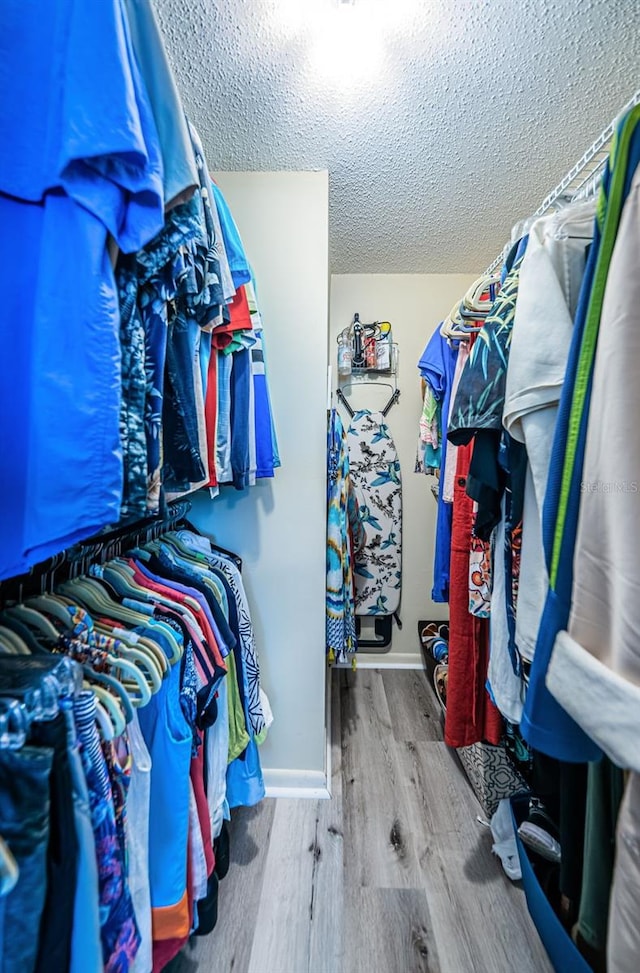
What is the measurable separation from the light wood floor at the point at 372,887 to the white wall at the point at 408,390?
34.9 inches

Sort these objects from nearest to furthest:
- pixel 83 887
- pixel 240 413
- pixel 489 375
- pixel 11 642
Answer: pixel 83 887 < pixel 11 642 < pixel 489 375 < pixel 240 413

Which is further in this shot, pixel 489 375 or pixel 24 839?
pixel 489 375

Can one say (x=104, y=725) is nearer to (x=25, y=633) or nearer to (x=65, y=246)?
(x=25, y=633)

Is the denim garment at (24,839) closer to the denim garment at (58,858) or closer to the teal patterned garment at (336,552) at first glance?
the denim garment at (58,858)

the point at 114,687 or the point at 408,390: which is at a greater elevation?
the point at 408,390

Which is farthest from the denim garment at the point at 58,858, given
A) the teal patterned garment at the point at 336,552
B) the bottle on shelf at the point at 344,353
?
the bottle on shelf at the point at 344,353

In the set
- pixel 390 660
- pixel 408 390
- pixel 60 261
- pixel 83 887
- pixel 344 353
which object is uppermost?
pixel 344 353

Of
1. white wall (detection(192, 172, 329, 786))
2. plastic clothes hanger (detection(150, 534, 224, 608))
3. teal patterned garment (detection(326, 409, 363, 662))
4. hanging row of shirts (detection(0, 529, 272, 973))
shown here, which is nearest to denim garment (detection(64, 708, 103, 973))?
hanging row of shirts (detection(0, 529, 272, 973))

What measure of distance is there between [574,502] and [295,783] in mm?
1599

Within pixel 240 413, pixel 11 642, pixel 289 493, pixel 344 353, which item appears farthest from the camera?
pixel 344 353

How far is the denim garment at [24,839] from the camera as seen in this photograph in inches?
15.4

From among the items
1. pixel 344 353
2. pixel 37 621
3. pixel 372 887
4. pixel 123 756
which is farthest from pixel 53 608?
pixel 344 353

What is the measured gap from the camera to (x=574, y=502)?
537mm

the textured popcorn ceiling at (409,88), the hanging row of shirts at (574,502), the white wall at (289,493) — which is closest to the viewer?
the hanging row of shirts at (574,502)
